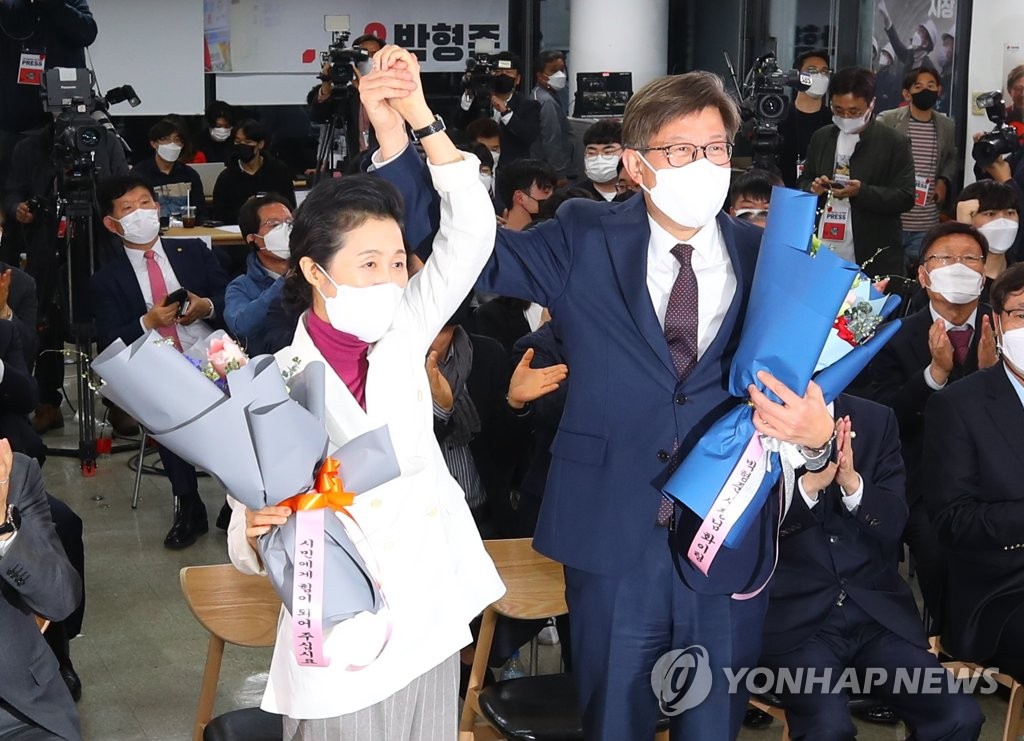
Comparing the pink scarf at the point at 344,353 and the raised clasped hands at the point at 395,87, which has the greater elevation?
the raised clasped hands at the point at 395,87

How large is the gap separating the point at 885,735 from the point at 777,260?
1860mm

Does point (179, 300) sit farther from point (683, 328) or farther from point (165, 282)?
point (683, 328)

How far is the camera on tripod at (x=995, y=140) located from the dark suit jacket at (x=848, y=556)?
3358 millimetres

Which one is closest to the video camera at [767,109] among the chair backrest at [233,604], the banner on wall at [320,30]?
the chair backrest at [233,604]

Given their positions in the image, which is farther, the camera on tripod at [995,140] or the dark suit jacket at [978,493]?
the camera on tripod at [995,140]

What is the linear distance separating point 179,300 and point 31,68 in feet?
8.94

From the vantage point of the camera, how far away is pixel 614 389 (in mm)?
2445

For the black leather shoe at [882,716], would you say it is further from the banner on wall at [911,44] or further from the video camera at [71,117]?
the banner on wall at [911,44]

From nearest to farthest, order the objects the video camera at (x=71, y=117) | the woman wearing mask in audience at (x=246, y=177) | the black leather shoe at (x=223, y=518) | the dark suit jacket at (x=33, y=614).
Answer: the dark suit jacket at (x=33, y=614)
the black leather shoe at (x=223, y=518)
the video camera at (x=71, y=117)
the woman wearing mask in audience at (x=246, y=177)

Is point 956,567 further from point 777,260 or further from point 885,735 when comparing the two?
point 777,260

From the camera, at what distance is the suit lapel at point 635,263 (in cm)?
241

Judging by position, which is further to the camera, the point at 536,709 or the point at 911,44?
the point at 911,44

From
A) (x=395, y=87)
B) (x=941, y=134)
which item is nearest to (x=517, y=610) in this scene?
(x=395, y=87)

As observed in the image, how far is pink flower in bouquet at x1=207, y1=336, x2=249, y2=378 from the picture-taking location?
6.81 ft
